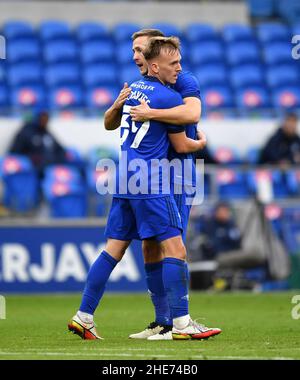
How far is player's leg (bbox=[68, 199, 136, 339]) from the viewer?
7840 millimetres

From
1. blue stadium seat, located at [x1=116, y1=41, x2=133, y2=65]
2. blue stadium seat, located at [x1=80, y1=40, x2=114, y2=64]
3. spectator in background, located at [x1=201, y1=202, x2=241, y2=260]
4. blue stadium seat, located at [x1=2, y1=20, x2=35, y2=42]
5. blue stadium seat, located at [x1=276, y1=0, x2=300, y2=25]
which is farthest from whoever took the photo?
blue stadium seat, located at [x1=276, y1=0, x2=300, y2=25]

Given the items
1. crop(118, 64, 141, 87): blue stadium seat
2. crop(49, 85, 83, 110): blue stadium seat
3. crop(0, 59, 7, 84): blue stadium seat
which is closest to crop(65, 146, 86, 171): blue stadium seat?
crop(49, 85, 83, 110): blue stadium seat

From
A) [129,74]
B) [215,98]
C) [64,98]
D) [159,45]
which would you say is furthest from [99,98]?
[159,45]

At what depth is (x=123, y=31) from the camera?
1991 centimetres

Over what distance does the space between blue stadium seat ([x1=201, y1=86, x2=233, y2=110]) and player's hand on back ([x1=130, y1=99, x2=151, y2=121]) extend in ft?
37.3

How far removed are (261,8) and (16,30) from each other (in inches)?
237

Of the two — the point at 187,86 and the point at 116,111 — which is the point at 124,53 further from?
the point at 187,86

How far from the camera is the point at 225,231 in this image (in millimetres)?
15234

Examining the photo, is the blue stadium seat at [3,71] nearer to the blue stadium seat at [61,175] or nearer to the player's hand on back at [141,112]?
the blue stadium seat at [61,175]

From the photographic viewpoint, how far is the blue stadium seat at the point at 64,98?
719 inches

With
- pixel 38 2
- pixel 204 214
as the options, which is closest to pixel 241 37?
pixel 38 2

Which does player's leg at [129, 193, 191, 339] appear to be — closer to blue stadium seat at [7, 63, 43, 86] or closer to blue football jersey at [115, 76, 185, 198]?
blue football jersey at [115, 76, 185, 198]

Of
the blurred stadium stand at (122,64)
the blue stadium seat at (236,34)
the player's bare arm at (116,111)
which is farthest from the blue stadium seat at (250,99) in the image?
the player's bare arm at (116,111)

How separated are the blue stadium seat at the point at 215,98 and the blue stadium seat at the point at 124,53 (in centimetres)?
147
